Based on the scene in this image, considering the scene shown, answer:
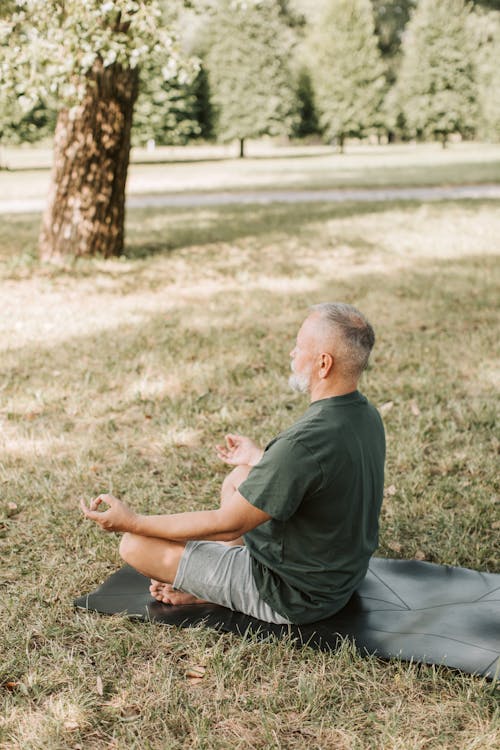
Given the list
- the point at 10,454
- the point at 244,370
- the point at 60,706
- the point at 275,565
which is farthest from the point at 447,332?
the point at 60,706

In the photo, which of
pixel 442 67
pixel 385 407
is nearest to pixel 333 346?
pixel 385 407

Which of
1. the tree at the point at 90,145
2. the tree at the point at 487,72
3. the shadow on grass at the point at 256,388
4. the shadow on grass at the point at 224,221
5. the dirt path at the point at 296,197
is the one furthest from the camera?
the tree at the point at 487,72

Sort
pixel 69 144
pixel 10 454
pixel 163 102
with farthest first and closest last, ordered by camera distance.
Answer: pixel 163 102, pixel 69 144, pixel 10 454

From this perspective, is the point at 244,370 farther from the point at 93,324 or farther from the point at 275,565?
the point at 275,565

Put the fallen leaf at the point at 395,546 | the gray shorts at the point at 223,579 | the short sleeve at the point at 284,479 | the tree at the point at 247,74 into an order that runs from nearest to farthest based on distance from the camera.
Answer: the short sleeve at the point at 284,479
the gray shorts at the point at 223,579
the fallen leaf at the point at 395,546
the tree at the point at 247,74

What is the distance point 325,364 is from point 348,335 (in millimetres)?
120

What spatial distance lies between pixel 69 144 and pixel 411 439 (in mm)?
6286

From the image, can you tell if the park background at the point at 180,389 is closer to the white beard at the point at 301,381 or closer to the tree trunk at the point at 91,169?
the tree trunk at the point at 91,169

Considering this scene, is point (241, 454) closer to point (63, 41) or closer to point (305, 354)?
point (305, 354)

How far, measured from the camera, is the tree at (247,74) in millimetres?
42562

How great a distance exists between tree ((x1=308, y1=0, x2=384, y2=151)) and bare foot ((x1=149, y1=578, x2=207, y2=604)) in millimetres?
45517

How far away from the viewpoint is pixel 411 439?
4.61 m

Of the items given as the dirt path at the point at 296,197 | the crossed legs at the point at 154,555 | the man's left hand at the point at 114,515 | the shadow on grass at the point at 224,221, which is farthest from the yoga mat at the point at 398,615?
the dirt path at the point at 296,197

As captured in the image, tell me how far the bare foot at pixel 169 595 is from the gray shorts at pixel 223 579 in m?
0.09
